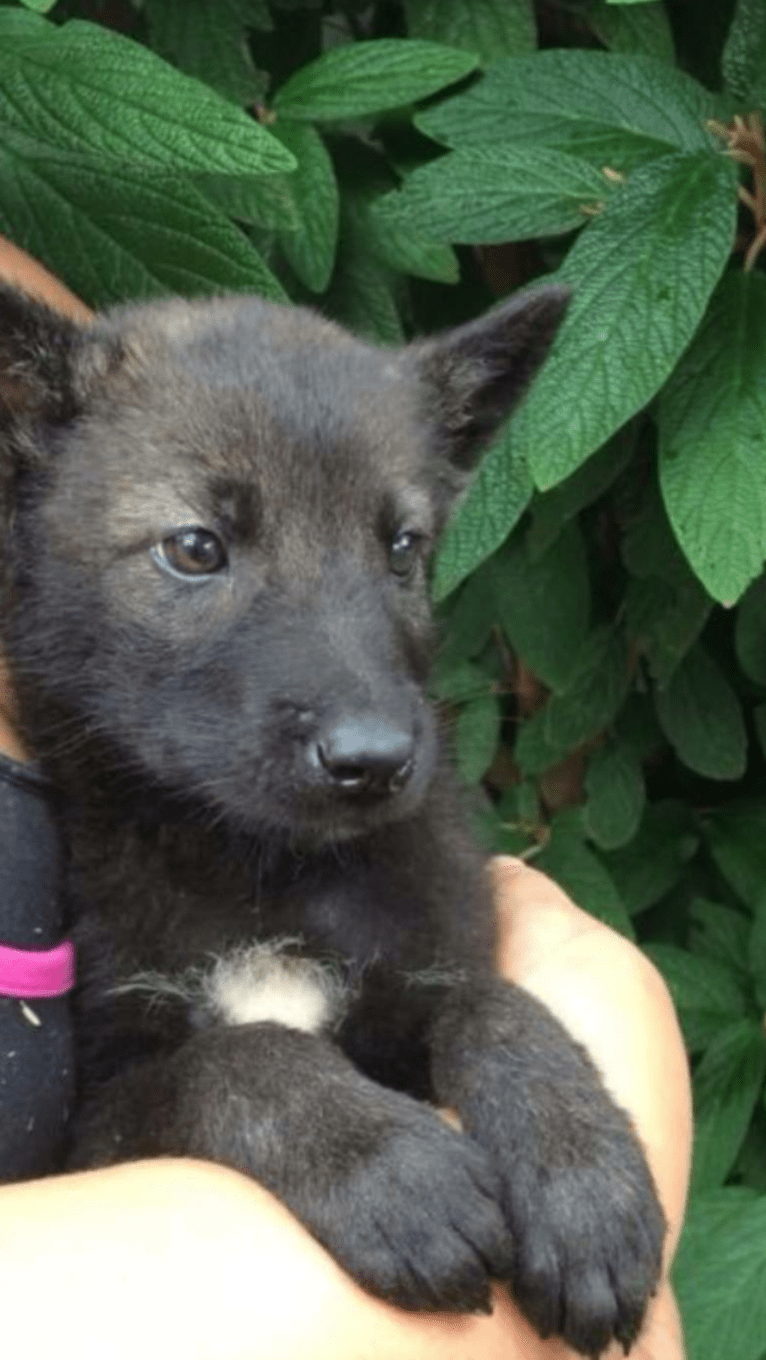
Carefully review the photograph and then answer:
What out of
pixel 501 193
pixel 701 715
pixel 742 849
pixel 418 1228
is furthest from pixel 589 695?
pixel 418 1228

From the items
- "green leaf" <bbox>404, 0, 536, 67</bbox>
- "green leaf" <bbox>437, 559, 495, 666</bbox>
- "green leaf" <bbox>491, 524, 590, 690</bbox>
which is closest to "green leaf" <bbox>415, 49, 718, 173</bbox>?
"green leaf" <bbox>404, 0, 536, 67</bbox>

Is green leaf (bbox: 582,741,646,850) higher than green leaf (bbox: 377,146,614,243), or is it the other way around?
green leaf (bbox: 377,146,614,243)

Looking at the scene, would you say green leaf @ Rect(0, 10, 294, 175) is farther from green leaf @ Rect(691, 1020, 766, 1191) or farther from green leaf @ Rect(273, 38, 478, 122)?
green leaf @ Rect(691, 1020, 766, 1191)

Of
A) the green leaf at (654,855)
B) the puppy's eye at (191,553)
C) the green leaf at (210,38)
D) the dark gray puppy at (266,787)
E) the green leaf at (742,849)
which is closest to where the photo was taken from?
the dark gray puppy at (266,787)

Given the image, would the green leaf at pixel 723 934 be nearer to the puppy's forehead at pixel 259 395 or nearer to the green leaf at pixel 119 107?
the puppy's forehead at pixel 259 395

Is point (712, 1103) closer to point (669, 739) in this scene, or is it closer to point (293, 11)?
point (669, 739)

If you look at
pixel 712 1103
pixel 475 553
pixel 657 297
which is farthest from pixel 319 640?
pixel 712 1103

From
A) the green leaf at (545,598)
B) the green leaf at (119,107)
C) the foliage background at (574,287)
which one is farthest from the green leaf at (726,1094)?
the green leaf at (119,107)
